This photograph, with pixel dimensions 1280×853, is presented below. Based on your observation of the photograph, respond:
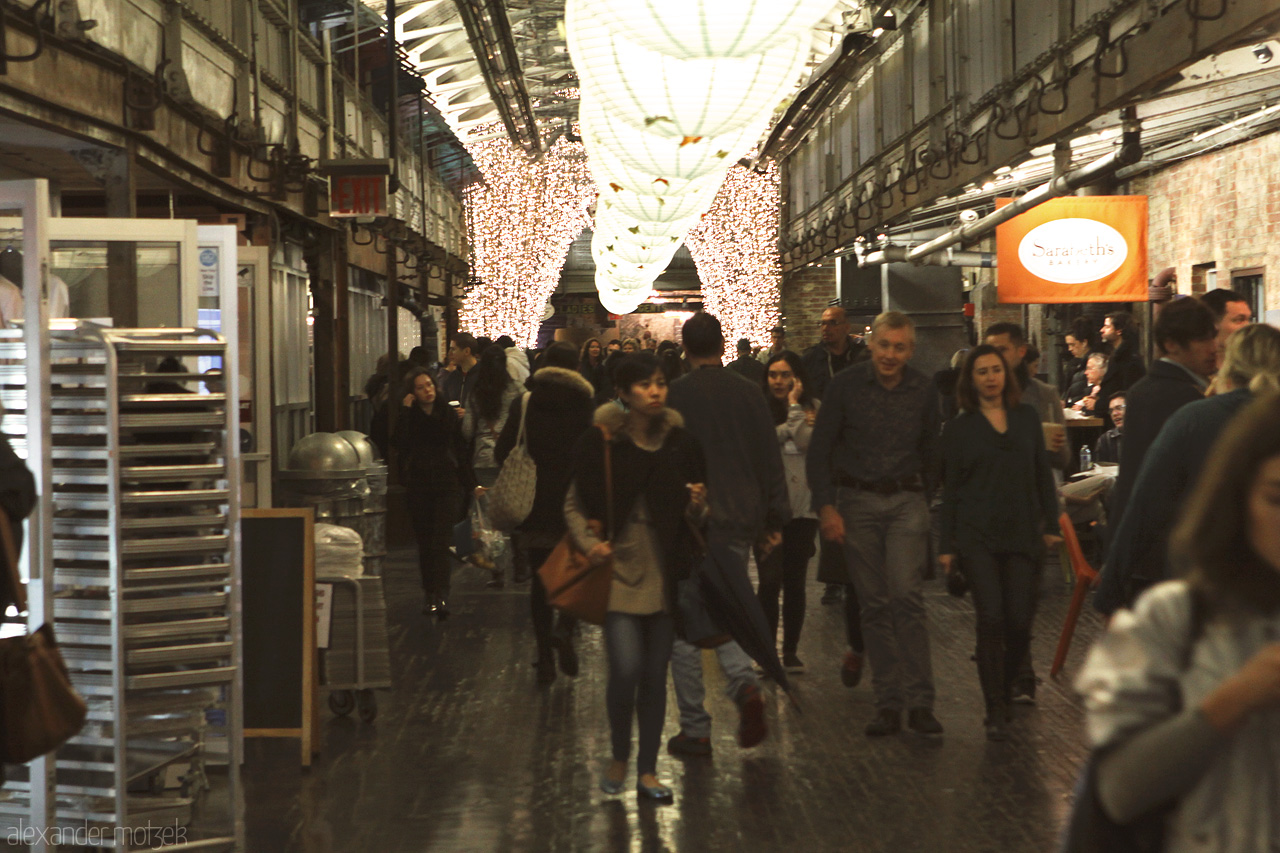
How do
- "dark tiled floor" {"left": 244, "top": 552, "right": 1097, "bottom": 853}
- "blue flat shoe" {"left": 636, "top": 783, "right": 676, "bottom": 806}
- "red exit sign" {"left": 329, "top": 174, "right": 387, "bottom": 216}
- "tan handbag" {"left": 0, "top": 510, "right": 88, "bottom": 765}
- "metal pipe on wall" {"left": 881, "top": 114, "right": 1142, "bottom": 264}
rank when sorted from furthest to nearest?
"red exit sign" {"left": 329, "top": 174, "right": 387, "bottom": 216}, "metal pipe on wall" {"left": 881, "top": 114, "right": 1142, "bottom": 264}, "blue flat shoe" {"left": 636, "top": 783, "right": 676, "bottom": 806}, "dark tiled floor" {"left": 244, "top": 552, "right": 1097, "bottom": 853}, "tan handbag" {"left": 0, "top": 510, "right": 88, "bottom": 765}

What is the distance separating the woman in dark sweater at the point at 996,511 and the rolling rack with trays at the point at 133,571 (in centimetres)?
292

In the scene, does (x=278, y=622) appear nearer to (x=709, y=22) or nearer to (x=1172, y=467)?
(x=709, y=22)

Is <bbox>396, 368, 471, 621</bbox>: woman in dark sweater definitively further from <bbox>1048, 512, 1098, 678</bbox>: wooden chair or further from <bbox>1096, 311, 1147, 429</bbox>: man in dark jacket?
<bbox>1096, 311, 1147, 429</bbox>: man in dark jacket

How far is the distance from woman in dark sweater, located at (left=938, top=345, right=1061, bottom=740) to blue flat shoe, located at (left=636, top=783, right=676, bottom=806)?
5.01ft

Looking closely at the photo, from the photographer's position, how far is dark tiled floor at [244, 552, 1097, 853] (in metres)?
4.82

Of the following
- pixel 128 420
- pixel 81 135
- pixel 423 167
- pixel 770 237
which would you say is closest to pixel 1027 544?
pixel 128 420

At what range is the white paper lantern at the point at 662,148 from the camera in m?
6.10

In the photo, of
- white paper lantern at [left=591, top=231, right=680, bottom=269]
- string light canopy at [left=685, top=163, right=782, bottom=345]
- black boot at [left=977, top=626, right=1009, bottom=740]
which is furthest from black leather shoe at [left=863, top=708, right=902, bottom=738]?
string light canopy at [left=685, top=163, right=782, bottom=345]

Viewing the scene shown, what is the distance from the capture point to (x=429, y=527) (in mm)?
9359

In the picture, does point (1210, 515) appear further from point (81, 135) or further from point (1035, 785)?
point (81, 135)

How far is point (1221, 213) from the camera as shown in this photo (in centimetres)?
1414

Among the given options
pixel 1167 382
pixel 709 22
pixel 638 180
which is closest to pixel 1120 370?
pixel 638 180

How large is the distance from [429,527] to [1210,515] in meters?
7.84

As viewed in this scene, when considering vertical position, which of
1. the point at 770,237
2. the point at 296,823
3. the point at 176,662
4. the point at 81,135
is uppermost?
the point at 770,237
